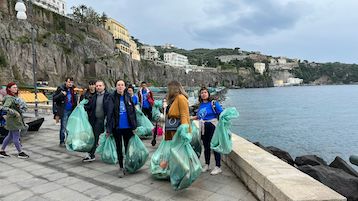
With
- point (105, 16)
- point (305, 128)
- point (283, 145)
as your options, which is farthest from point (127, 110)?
point (105, 16)

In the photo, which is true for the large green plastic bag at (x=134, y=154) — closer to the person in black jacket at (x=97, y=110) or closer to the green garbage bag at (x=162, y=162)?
the green garbage bag at (x=162, y=162)

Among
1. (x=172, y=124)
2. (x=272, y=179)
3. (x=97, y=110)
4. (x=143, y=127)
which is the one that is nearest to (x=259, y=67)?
(x=143, y=127)

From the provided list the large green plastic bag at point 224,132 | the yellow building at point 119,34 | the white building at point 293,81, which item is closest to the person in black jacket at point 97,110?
the large green plastic bag at point 224,132

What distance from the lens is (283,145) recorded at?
19.4 m

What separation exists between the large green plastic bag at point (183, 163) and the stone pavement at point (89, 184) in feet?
0.81

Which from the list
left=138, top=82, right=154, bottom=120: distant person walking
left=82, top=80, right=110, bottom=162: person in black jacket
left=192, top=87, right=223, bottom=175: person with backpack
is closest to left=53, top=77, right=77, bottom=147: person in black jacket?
left=82, top=80, right=110, bottom=162: person in black jacket

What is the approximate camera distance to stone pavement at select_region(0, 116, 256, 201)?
4.18 m

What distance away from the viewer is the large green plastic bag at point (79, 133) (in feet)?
18.8

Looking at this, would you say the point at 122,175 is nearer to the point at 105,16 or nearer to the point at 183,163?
the point at 183,163

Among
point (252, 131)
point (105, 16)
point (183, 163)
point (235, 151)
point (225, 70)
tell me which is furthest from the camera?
point (225, 70)

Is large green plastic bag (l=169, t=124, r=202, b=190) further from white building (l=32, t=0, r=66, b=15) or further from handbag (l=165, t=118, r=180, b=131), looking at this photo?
white building (l=32, t=0, r=66, b=15)

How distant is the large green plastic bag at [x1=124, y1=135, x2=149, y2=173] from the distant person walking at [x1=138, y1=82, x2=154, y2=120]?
3.63 meters

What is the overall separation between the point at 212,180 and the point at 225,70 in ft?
522

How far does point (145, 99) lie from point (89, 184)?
168 inches
